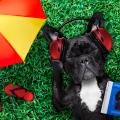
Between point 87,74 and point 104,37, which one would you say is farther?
point 104,37

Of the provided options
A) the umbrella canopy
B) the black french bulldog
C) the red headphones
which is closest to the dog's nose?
the black french bulldog

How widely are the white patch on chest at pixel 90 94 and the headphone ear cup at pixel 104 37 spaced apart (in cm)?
27

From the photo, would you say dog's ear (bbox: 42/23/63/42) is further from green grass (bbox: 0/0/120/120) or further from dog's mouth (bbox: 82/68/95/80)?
dog's mouth (bbox: 82/68/95/80)

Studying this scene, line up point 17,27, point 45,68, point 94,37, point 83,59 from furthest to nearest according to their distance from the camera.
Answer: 1. point 45,68
2. point 94,37
3. point 83,59
4. point 17,27

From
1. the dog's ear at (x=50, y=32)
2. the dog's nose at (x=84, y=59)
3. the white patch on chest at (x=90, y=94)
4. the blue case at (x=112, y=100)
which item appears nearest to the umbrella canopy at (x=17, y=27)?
the dog's ear at (x=50, y=32)

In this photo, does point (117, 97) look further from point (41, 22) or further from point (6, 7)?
point (6, 7)

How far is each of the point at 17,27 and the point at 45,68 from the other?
0.68m

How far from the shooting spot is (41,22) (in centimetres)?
379

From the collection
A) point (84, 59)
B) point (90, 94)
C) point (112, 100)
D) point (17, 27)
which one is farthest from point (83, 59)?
point (17, 27)

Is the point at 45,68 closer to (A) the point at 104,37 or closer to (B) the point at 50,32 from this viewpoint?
(B) the point at 50,32

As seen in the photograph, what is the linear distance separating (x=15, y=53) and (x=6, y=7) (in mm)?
321

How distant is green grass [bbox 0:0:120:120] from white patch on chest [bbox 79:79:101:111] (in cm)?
30

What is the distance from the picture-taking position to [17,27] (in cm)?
371

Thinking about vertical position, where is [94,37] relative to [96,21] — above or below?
below
